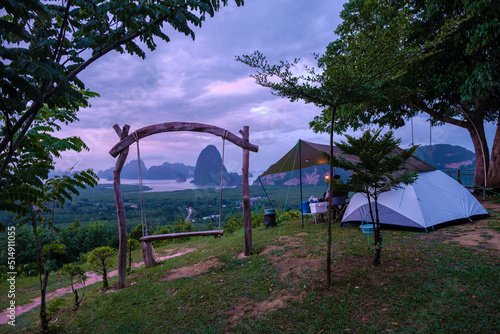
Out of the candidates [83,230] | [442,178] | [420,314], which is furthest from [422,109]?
[83,230]

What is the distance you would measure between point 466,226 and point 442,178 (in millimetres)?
1632

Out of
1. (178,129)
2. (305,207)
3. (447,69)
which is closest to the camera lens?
(178,129)

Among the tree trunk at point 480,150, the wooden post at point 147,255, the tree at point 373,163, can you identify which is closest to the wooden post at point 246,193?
the tree at point 373,163

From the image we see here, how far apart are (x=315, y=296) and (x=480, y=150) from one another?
42.1ft

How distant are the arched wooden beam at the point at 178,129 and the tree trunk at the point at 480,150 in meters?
11.7

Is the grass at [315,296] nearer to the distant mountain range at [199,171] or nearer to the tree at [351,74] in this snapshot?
the tree at [351,74]

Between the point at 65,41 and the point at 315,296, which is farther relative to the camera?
the point at 315,296

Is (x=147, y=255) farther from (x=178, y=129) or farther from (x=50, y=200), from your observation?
(x=50, y=200)

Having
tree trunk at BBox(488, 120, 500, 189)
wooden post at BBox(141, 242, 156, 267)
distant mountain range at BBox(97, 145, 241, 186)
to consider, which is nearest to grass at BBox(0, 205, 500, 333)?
wooden post at BBox(141, 242, 156, 267)

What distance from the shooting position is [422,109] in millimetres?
12438

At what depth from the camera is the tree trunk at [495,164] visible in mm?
11398

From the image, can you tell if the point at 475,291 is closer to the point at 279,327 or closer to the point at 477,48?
the point at 279,327

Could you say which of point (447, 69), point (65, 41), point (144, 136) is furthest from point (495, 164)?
point (65, 41)

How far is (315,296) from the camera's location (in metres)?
3.85
